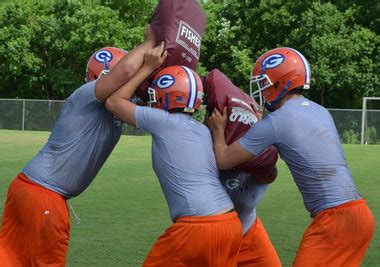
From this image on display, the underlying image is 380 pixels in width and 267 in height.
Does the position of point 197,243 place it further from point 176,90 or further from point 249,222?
point 249,222

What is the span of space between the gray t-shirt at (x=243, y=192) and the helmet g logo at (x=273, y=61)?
2.57 feet

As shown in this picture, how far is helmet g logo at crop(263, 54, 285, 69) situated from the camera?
5.04m

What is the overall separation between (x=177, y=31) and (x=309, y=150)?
1.15 metres

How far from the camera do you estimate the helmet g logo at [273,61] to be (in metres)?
5.04

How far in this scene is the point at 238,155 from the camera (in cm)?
486

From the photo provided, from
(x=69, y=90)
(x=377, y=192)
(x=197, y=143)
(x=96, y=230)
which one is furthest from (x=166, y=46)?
(x=69, y=90)

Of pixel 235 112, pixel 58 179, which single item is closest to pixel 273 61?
pixel 235 112

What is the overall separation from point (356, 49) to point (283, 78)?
3417 cm

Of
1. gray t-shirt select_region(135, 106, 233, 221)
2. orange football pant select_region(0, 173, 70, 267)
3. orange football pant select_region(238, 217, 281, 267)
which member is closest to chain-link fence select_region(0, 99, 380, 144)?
orange football pant select_region(238, 217, 281, 267)

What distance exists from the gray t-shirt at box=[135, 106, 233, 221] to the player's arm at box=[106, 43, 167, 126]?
0.07m

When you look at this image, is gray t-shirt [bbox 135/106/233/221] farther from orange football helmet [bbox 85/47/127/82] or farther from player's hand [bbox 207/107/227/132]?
orange football helmet [bbox 85/47/127/82]

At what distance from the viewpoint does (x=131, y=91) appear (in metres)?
4.87

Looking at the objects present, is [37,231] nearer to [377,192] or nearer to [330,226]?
[330,226]

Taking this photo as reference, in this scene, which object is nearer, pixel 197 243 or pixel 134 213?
pixel 197 243
